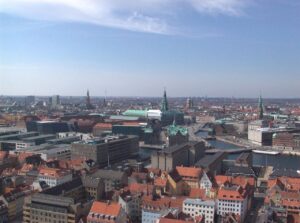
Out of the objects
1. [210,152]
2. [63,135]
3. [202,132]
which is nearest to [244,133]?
[202,132]

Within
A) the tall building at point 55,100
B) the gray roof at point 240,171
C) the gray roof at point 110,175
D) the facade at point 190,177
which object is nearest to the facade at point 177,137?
the gray roof at point 240,171

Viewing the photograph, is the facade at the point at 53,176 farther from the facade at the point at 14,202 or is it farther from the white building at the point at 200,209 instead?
the white building at the point at 200,209

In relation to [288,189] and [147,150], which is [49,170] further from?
[147,150]

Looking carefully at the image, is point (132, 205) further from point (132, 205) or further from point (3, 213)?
point (3, 213)

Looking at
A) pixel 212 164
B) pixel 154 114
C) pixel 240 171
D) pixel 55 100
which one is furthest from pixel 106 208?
pixel 55 100

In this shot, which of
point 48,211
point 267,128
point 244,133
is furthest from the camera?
point 244,133

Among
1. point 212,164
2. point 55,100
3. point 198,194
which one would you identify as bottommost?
point 198,194

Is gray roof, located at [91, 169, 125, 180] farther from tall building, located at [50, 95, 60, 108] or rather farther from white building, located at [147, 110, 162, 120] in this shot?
tall building, located at [50, 95, 60, 108]
